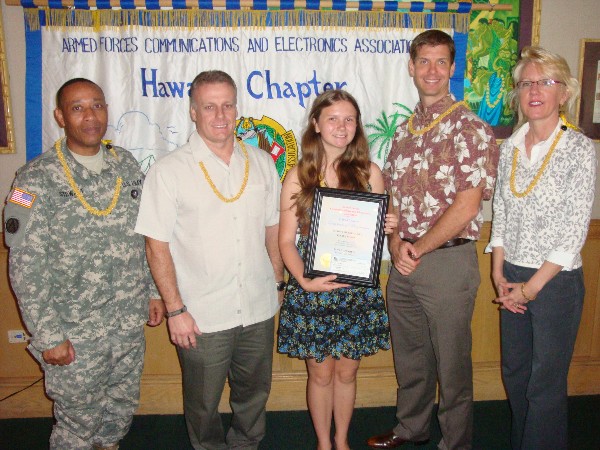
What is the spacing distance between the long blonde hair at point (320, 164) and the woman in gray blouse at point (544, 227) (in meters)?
0.64

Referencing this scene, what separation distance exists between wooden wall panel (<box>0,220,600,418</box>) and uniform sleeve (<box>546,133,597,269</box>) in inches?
37.0

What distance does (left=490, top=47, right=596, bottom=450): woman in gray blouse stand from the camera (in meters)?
1.89

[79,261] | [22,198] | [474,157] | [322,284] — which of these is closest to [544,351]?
[474,157]

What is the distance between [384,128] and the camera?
2732mm

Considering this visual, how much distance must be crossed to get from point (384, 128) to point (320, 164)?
2.60 feet

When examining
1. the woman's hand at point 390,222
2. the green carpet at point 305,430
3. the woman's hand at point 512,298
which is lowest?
the green carpet at point 305,430

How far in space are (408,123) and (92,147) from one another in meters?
1.45

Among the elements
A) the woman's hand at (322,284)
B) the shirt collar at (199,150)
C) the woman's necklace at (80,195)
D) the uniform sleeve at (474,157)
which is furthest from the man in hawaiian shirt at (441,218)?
the woman's necklace at (80,195)

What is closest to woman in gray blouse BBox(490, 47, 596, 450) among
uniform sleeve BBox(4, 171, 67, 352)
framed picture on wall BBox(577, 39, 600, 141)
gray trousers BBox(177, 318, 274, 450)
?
framed picture on wall BBox(577, 39, 600, 141)

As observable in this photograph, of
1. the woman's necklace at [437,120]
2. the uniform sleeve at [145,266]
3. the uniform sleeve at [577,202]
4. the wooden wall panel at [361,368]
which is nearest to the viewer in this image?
the uniform sleeve at [577,202]

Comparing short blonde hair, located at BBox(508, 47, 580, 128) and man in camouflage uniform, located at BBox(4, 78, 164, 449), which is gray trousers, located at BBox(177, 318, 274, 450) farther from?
short blonde hair, located at BBox(508, 47, 580, 128)

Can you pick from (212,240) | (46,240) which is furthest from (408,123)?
(46,240)

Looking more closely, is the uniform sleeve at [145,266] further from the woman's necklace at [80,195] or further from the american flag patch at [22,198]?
the american flag patch at [22,198]

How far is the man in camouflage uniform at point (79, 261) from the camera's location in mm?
1910
